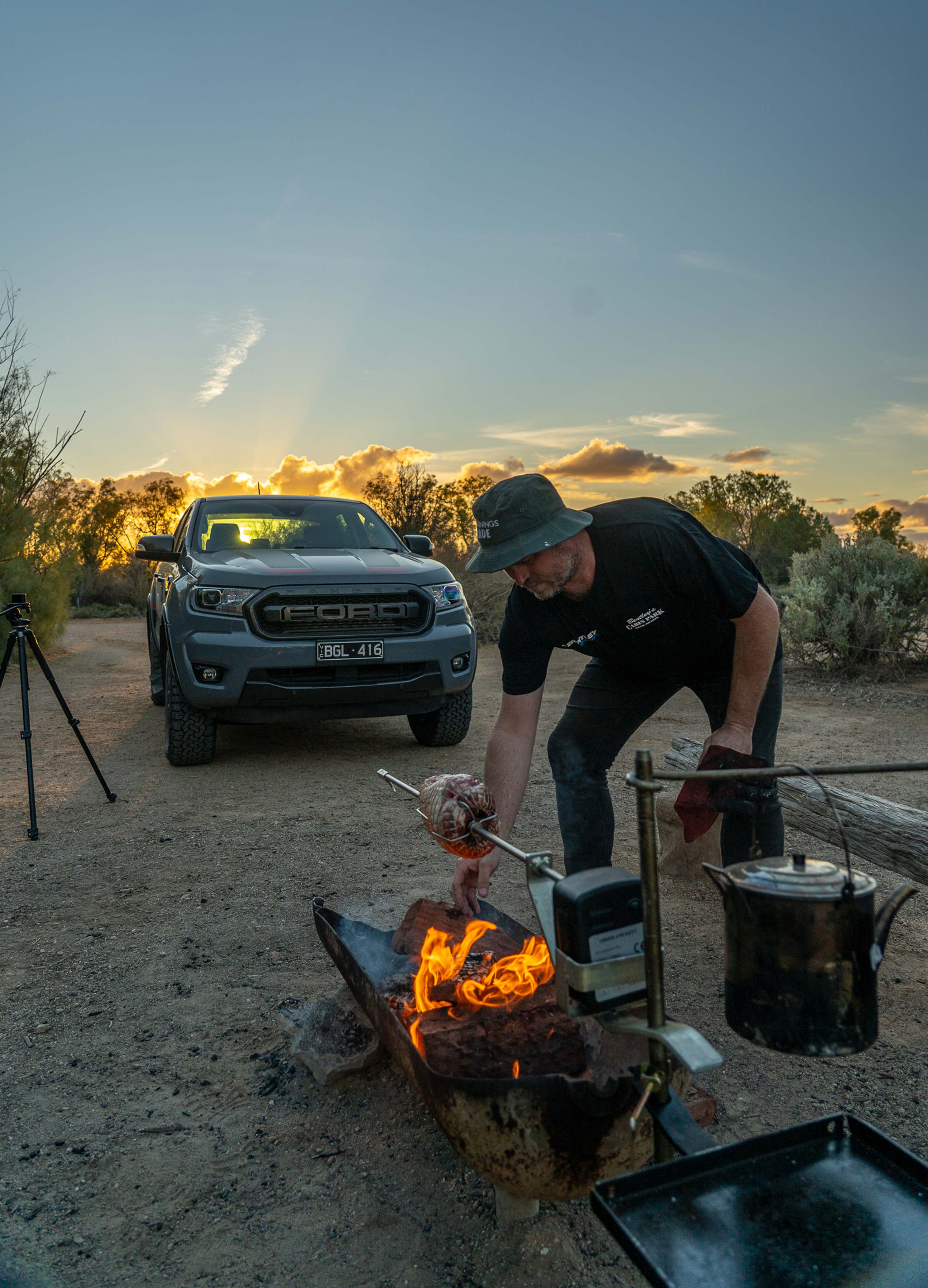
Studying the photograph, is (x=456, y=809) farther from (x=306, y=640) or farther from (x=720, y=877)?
(x=306, y=640)

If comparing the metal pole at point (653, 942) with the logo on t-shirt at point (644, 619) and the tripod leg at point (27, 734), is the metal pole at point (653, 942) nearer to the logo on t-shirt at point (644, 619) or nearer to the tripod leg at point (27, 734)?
the logo on t-shirt at point (644, 619)

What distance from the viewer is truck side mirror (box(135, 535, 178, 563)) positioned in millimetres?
6898

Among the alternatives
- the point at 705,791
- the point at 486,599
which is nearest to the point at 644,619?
the point at 705,791

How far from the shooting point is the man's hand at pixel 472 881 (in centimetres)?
267

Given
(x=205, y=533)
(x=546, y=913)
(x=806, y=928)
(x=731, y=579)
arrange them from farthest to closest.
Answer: (x=205, y=533), (x=731, y=579), (x=546, y=913), (x=806, y=928)

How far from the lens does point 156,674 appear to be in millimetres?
8875

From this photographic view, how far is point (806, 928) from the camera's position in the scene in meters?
1.40

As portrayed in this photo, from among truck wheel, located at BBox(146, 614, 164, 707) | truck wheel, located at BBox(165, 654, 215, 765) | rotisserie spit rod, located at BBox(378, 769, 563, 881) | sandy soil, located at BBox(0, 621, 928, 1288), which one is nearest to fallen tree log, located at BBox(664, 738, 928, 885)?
sandy soil, located at BBox(0, 621, 928, 1288)

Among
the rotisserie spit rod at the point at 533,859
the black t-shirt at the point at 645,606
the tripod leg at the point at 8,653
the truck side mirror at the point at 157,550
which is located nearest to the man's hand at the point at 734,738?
the black t-shirt at the point at 645,606

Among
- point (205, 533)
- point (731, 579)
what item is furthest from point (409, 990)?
point (205, 533)

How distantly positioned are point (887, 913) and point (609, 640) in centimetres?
179

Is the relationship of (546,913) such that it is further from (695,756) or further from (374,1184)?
(695,756)

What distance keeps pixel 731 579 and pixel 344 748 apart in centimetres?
479

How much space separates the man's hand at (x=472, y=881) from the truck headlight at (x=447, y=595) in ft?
12.5
